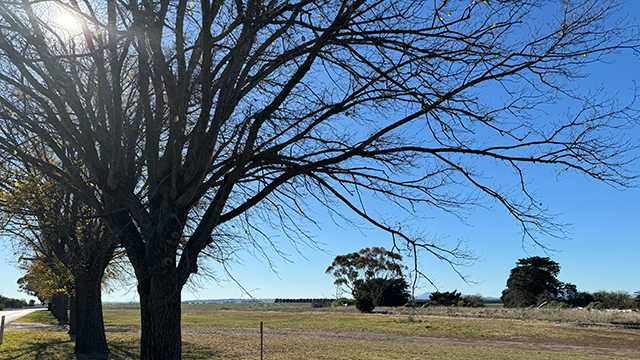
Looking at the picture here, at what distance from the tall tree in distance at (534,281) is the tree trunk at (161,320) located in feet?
192

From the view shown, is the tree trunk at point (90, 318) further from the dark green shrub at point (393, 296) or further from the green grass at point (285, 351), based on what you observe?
the dark green shrub at point (393, 296)

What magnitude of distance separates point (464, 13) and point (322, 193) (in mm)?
4105

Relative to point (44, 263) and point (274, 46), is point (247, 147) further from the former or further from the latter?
point (44, 263)

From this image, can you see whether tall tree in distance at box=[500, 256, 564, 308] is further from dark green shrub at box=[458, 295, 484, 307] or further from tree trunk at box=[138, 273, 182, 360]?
tree trunk at box=[138, 273, 182, 360]

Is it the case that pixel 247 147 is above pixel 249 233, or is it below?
above

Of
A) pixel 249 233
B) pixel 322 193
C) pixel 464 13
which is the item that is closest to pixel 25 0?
pixel 249 233

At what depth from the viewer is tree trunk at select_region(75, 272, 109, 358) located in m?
13.7

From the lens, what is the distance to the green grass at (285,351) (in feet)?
46.3

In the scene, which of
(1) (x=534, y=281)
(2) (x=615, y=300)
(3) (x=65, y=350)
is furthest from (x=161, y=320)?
(1) (x=534, y=281)

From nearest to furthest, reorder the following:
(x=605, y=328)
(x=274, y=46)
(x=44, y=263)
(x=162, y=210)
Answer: (x=162, y=210)
(x=274, y=46)
(x=44, y=263)
(x=605, y=328)

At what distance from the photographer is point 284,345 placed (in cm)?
1777

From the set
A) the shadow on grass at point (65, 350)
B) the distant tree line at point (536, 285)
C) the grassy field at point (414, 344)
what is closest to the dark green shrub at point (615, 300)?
the distant tree line at point (536, 285)

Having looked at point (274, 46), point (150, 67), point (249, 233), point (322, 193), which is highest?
point (274, 46)

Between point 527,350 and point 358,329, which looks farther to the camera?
point 358,329
